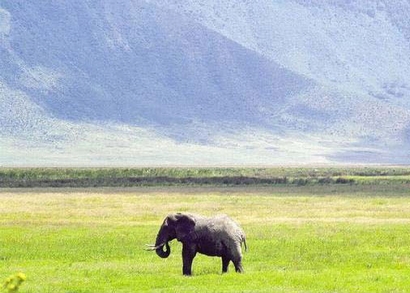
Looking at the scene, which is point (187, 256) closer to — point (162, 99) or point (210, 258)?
point (210, 258)

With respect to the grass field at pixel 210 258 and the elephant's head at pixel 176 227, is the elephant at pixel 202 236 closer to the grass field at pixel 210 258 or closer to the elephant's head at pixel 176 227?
the elephant's head at pixel 176 227

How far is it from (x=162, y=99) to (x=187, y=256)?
503 ft

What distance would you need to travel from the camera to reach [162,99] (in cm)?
17800

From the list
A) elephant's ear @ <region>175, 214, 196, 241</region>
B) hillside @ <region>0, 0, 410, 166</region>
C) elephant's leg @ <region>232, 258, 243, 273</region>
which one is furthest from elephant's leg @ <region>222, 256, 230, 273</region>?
hillside @ <region>0, 0, 410, 166</region>

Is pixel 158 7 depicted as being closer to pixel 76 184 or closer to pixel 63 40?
pixel 63 40

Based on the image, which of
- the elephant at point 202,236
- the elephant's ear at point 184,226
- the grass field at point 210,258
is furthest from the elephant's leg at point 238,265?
the elephant's ear at point 184,226

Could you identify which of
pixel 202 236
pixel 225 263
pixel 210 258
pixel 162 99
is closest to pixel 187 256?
pixel 202 236

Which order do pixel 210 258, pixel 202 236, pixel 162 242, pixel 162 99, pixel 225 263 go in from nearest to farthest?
1. pixel 202 236
2. pixel 162 242
3. pixel 225 263
4. pixel 210 258
5. pixel 162 99

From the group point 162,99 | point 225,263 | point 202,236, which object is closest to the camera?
point 202,236

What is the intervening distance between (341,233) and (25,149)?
405 ft

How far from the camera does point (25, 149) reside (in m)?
156

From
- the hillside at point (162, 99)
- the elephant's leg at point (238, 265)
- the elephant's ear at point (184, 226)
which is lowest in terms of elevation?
the elephant's leg at point (238, 265)

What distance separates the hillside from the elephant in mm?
126248

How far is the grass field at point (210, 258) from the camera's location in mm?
23984
